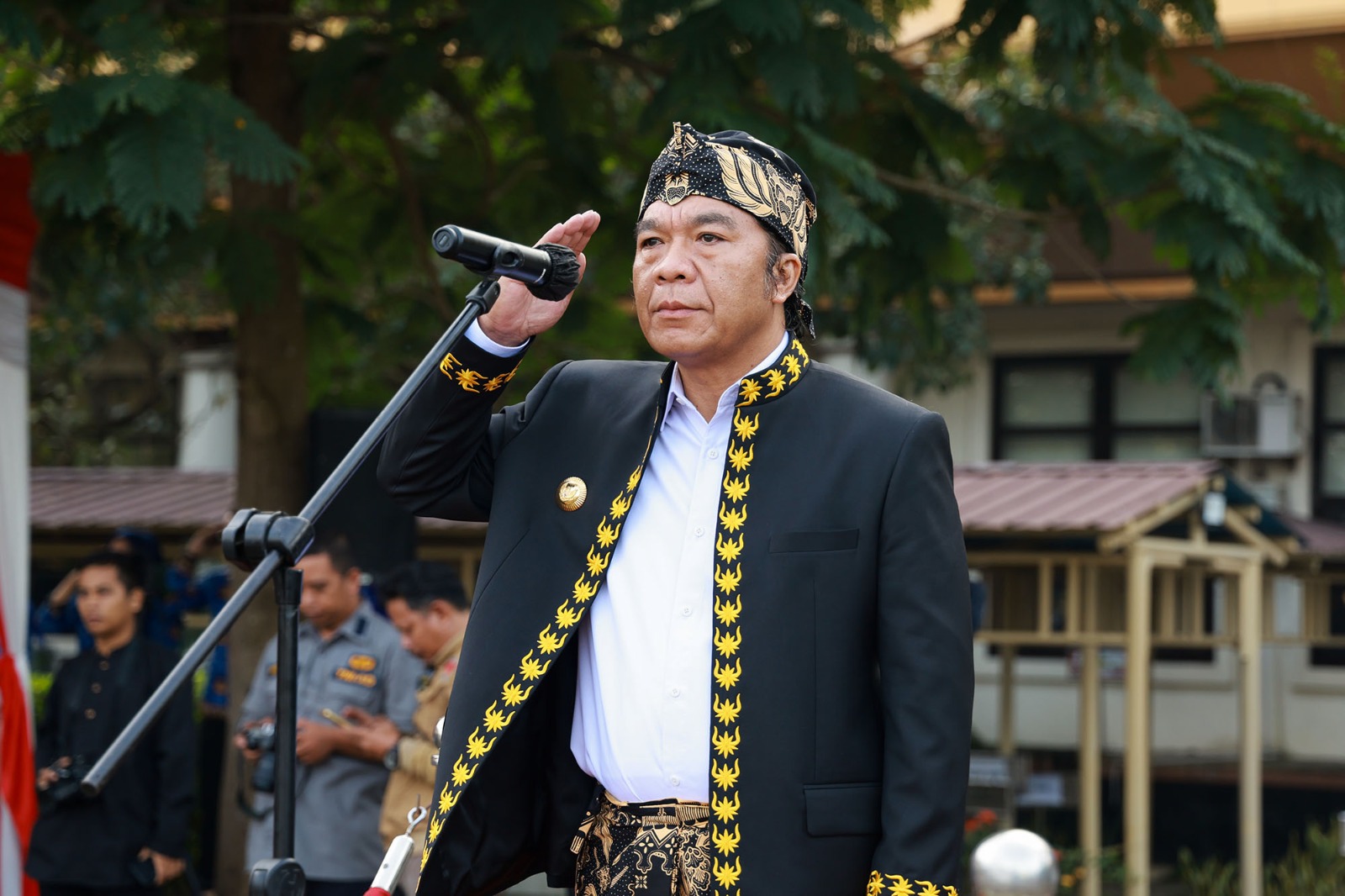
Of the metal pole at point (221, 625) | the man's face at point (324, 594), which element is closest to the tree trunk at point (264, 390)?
the man's face at point (324, 594)

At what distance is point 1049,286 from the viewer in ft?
48.4

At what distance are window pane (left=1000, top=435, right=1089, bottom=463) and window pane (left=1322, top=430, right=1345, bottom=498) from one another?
87.6 inches

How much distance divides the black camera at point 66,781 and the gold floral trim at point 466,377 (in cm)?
387

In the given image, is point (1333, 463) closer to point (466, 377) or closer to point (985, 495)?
point (985, 495)

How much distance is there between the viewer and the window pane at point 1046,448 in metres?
16.5

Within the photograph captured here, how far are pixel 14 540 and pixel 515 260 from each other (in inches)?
177

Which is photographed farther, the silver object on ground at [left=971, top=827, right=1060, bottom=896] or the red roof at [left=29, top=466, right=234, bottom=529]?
the red roof at [left=29, top=466, right=234, bottom=529]

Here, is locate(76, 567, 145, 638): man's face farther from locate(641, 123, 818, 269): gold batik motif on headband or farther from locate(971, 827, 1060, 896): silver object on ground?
locate(641, 123, 818, 269): gold batik motif on headband

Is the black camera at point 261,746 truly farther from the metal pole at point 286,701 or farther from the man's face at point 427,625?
the metal pole at point 286,701

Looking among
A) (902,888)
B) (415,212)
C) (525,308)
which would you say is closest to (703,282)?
(525,308)

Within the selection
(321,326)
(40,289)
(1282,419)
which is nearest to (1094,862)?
(321,326)

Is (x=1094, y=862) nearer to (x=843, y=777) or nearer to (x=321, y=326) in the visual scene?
(x=321, y=326)

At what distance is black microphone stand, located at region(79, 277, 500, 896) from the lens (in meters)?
2.28

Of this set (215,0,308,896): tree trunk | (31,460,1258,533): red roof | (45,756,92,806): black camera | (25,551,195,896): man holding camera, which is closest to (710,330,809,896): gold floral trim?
(25,551,195,896): man holding camera
